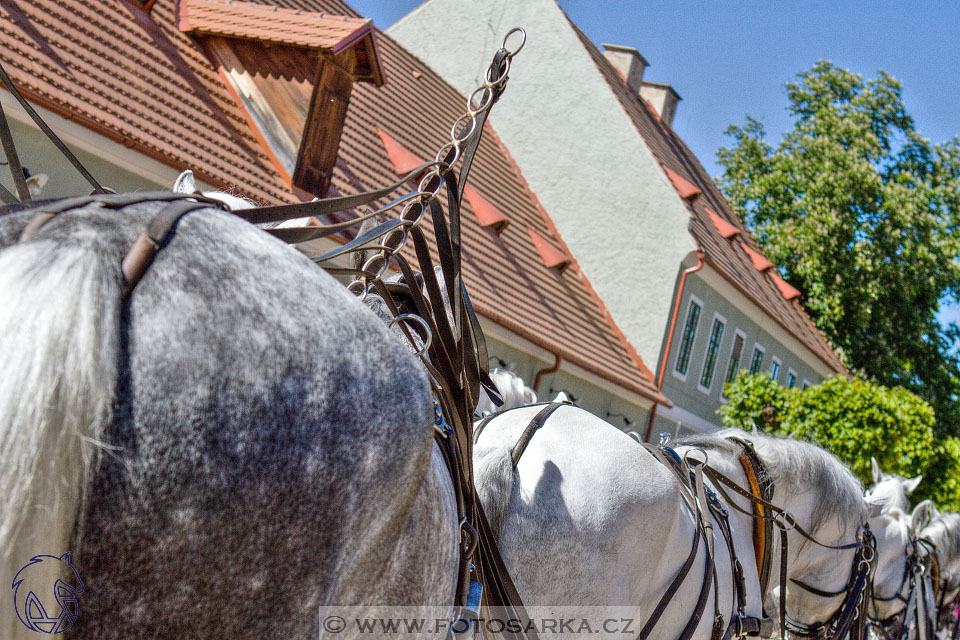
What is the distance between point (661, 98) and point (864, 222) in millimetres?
6796

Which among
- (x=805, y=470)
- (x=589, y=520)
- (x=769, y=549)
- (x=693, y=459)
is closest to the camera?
(x=589, y=520)

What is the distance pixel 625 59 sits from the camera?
21469 mm

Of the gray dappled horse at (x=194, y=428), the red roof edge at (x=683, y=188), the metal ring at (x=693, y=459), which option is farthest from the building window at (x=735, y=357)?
the gray dappled horse at (x=194, y=428)

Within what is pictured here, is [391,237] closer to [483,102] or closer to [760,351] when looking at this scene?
[483,102]

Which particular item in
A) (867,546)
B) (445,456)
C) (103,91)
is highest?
(103,91)

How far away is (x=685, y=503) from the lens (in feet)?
9.48

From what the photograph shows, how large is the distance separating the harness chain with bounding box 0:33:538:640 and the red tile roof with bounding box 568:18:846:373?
14533 mm

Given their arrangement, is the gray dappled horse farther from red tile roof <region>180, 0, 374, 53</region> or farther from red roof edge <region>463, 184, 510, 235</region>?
red roof edge <region>463, 184, 510, 235</region>

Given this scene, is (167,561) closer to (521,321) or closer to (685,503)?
(685,503)

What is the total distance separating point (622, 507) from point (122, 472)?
164 cm

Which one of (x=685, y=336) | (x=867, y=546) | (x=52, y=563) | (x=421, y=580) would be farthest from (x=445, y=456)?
(x=685, y=336)

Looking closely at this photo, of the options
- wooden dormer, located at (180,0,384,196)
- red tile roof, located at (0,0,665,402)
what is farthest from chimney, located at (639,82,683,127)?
wooden dormer, located at (180,0,384,196)

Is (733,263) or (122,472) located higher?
(733,263)

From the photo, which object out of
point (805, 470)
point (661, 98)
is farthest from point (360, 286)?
point (661, 98)
